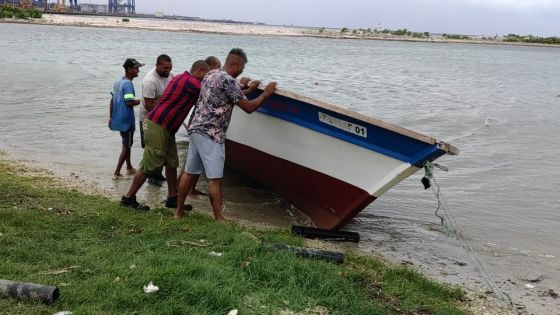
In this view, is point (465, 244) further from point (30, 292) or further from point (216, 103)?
point (30, 292)

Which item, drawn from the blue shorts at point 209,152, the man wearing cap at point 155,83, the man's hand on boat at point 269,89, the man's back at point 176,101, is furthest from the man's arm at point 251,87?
the man wearing cap at point 155,83

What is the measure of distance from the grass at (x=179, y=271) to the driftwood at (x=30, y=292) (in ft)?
0.15

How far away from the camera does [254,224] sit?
697 centimetres

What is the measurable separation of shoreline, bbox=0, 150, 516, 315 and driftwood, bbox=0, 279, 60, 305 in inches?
118

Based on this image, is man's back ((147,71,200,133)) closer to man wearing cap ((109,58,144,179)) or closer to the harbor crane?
man wearing cap ((109,58,144,179))

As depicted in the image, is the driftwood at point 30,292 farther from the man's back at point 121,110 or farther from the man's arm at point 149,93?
the man's back at point 121,110

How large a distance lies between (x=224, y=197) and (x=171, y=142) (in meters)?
1.81

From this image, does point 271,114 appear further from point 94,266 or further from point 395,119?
point 395,119

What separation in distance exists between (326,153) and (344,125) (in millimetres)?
517

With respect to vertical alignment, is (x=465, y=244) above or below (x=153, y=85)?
below

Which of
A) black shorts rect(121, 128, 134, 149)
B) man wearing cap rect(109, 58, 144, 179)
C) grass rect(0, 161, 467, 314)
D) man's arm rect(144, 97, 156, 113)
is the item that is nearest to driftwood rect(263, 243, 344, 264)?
grass rect(0, 161, 467, 314)

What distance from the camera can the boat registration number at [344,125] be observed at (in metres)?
6.13

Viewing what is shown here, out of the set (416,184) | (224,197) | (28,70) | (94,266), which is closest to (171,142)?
(224,197)

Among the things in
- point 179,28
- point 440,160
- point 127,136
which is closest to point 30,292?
point 127,136
